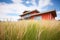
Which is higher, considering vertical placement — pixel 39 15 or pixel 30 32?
pixel 39 15

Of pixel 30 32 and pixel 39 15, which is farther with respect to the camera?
pixel 39 15

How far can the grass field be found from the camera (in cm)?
102

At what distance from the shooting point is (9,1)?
1.79 metres

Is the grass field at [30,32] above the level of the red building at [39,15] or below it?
below

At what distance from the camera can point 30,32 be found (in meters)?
1.05

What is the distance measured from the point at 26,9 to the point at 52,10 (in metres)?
0.42

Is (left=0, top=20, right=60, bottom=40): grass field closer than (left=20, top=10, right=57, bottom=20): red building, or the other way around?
(left=0, top=20, right=60, bottom=40): grass field

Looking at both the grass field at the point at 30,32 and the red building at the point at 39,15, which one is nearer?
the grass field at the point at 30,32

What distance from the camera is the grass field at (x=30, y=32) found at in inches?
40.0

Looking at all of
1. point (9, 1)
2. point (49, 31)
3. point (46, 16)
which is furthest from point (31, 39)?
point (9, 1)

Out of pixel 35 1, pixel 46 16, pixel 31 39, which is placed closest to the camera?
pixel 31 39

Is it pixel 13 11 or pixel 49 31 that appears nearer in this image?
pixel 49 31

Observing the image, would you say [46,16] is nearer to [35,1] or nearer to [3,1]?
[35,1]

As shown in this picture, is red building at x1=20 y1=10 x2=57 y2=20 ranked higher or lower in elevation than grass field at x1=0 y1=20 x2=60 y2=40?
higher
